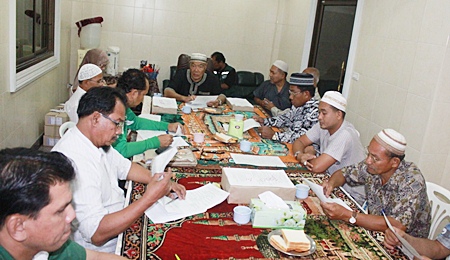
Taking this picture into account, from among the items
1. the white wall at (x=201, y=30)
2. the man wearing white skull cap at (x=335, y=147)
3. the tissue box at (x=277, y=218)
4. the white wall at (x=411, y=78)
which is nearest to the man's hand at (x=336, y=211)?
the tissue box at (x=277, y=218)

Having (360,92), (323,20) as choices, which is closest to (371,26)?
(360,92)

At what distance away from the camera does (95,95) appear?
188 cm

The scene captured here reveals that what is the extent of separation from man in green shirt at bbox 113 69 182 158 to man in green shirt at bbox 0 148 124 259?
56.3 inches

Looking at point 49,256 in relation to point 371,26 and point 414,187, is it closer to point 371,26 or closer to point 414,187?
point 414,187

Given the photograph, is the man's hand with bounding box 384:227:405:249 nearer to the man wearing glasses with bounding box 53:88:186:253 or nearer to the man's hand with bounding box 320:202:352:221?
the man's hand with bounding box 320:202:352:221

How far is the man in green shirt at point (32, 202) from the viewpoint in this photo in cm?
104

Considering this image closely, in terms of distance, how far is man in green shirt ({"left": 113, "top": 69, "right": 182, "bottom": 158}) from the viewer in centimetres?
262

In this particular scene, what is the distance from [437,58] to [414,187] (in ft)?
5.42

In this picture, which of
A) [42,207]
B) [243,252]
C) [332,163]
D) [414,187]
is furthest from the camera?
[332,163]

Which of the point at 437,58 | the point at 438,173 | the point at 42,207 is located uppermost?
the point at 437,58

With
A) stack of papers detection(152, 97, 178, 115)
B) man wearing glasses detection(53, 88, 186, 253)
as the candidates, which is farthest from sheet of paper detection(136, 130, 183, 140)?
man wearing glasses detection(53, 88, 186, 253)

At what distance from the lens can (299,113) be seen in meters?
3.62

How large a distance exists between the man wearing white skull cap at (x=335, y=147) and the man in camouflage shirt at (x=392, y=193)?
1.17 feet

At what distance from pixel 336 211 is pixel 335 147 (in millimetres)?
845
